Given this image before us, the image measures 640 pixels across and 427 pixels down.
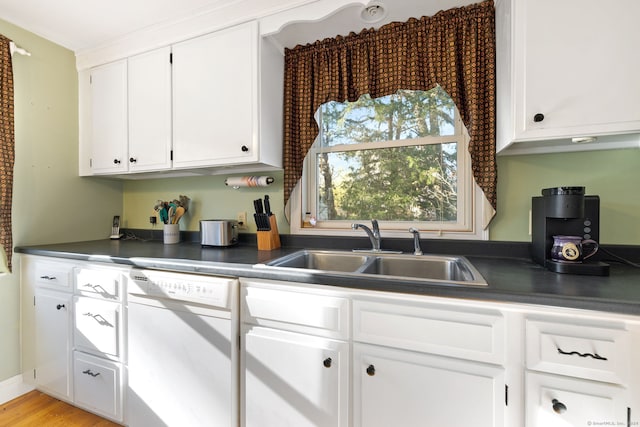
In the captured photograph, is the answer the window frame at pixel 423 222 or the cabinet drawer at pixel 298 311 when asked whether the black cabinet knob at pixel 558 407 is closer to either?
the cabinet drawer at pixel 298 311

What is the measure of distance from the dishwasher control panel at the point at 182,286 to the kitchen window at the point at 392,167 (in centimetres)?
71

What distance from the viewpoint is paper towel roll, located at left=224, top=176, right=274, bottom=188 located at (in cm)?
183

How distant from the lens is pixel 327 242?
5.74 ft

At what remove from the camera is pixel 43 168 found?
1919mm

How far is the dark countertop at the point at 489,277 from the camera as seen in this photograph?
32.4 inches

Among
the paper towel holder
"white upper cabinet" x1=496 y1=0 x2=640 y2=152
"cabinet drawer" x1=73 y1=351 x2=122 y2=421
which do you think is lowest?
"cabinet drawer" x1=73 y1=351 x2=122 y2=421

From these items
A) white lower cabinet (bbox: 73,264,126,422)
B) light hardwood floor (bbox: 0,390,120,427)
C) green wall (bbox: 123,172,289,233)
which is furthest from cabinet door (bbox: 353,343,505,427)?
light hardwood floor (bbox: 0,390,120,427)

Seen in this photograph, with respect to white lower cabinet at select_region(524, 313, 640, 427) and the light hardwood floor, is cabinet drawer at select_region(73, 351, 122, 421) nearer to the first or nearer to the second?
the light hardwood floor

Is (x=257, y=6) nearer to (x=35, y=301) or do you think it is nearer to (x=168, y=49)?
(x=168, y=49)

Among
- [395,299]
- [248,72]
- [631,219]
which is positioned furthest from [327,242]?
[631,219]

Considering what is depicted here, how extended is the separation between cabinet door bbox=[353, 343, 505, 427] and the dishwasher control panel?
0.60m

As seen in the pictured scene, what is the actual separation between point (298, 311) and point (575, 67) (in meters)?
1.40

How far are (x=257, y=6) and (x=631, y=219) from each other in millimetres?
2106

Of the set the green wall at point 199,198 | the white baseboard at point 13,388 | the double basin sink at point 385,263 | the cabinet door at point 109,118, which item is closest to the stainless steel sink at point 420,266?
the double basin sink at point 385,263
